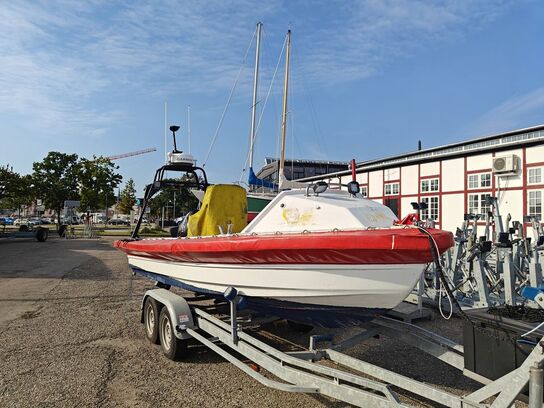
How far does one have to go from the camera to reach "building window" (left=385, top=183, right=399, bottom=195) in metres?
24.7

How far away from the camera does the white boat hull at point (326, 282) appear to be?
12.0ft

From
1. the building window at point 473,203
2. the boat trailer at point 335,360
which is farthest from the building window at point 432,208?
the boat trailer at point 335,360

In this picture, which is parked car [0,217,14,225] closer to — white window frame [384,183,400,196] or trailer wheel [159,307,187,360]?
white window frame [384,183,400,196]

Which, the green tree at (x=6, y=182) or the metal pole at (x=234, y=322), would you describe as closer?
the metal pole at (x=234, y=322)

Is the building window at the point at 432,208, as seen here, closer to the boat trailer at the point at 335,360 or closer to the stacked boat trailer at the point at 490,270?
the stacked boat trailer at the point at 490,270

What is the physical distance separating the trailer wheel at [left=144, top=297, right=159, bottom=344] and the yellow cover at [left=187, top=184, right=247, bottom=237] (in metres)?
1.07

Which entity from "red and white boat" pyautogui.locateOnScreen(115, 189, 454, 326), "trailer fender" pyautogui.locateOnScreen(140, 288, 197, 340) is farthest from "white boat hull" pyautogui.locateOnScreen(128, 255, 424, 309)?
"trailer fender" pyautogui.locateOnScreen(140, 288, 197, 340)

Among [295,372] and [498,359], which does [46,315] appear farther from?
[498,359]

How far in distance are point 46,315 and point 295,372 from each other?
554 cm

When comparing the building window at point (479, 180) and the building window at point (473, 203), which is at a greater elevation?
the building window at point (479, 180)

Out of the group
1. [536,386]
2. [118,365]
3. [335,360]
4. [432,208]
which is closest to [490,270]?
[335,360]

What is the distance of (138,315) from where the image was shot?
7496mm

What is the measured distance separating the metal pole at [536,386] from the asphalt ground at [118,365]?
183cm

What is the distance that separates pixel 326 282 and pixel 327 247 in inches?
15.7
